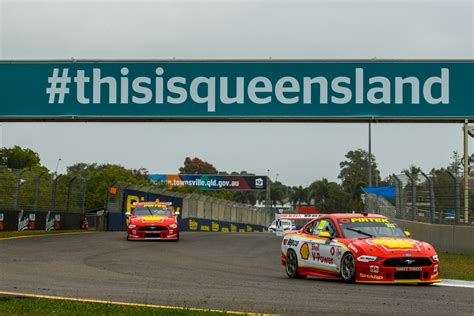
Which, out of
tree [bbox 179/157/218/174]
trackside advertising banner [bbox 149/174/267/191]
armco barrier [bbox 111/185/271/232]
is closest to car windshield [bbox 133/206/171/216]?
armco barrier [bbox 111/185/271/232]

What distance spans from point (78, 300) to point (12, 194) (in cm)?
2286

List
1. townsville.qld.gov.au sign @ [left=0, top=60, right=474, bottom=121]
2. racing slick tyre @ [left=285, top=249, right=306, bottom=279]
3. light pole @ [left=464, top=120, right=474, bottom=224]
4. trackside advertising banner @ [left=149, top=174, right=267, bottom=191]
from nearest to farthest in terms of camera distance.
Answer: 1. racing slick tyre @ [left=285, top=249, right=306, bottom=279]
2. light pole @ [left=464, top=120, right=474, bottom=224]
3. townsville.qld.gov.au sign @ [left=0, top=60, right=474, bottom=121]
4. trackside advertising banner @ [left=149, top=174, right=267, bottom=191]

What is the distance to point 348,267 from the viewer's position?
14.0 m

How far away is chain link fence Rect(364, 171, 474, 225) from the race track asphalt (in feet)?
17.5

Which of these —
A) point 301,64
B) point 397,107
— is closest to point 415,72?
point 397,107

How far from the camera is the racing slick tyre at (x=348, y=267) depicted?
45.5ft

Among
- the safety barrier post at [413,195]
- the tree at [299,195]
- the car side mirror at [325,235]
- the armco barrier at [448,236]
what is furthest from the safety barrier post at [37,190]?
the tree at [299,195]

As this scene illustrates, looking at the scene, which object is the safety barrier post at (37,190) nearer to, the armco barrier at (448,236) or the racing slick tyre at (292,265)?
the armco barrier at (448,236)

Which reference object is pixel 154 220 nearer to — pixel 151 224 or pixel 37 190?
pixel 151 224

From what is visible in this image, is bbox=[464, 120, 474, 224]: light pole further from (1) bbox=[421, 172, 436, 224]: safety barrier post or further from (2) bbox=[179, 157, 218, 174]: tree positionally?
(2) bbox=[179, 157, 218, 174]: tree

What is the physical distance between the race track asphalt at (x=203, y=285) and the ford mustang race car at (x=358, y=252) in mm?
284

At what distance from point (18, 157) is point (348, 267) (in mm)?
100294

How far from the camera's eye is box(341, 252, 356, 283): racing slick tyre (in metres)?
13.9

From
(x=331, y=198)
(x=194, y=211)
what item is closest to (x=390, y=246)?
(x=194, y=211)
